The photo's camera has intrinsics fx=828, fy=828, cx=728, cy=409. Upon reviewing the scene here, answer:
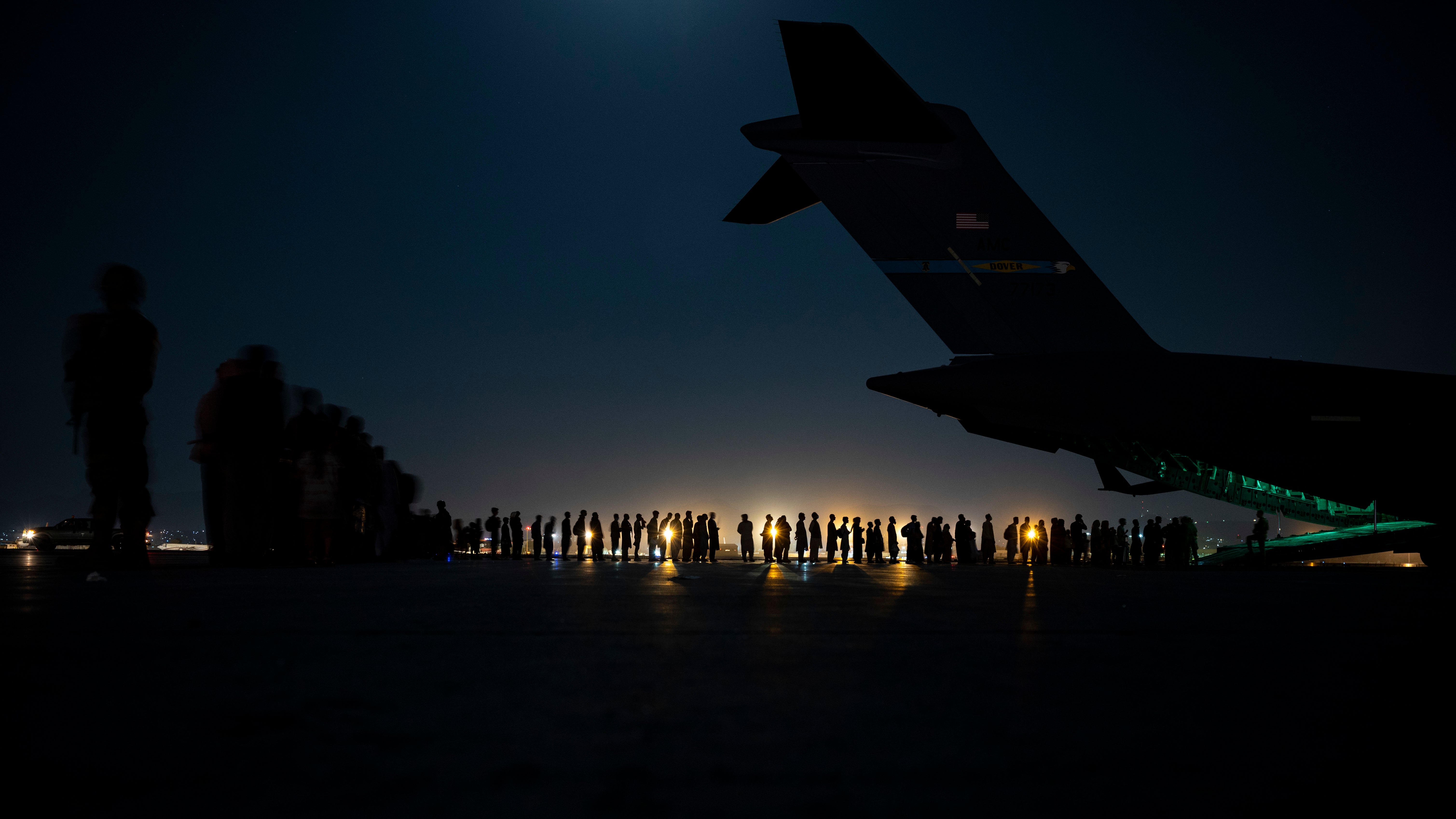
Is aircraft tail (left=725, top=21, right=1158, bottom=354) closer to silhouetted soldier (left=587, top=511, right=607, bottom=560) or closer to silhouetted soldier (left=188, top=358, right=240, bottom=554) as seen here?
silhouetted soldier (left=188, top=358, right=240, bottom=554)

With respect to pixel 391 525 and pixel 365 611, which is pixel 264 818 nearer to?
pixel 365 611

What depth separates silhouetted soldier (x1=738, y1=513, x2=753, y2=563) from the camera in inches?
874

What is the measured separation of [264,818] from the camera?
87 centimetres

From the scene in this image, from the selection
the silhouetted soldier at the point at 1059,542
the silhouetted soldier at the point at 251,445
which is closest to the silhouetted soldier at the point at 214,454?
the silhouetted soldier at the point at 251,445

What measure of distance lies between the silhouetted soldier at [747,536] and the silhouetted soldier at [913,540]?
401 cm

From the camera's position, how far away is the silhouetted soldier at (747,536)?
2219cm

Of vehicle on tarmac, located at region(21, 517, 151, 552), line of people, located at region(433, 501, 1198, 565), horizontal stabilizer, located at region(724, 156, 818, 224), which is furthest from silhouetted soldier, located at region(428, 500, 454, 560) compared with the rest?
vehicle on tarmac, located at region(21, 517, 151, 552)

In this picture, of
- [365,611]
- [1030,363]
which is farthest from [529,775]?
[1030,363]

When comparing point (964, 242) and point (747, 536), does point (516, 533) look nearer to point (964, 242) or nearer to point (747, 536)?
point (747, 536)

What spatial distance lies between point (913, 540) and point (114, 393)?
18.1 metres

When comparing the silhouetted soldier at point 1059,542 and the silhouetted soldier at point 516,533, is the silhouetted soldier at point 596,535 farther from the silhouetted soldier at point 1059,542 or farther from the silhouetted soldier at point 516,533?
the silhouetted soldier at point 1059,542

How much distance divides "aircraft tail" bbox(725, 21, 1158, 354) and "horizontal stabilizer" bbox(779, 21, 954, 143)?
0.04 m

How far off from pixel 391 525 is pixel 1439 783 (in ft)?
45.4

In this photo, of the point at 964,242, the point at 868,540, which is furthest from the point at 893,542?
the point at 964,242
